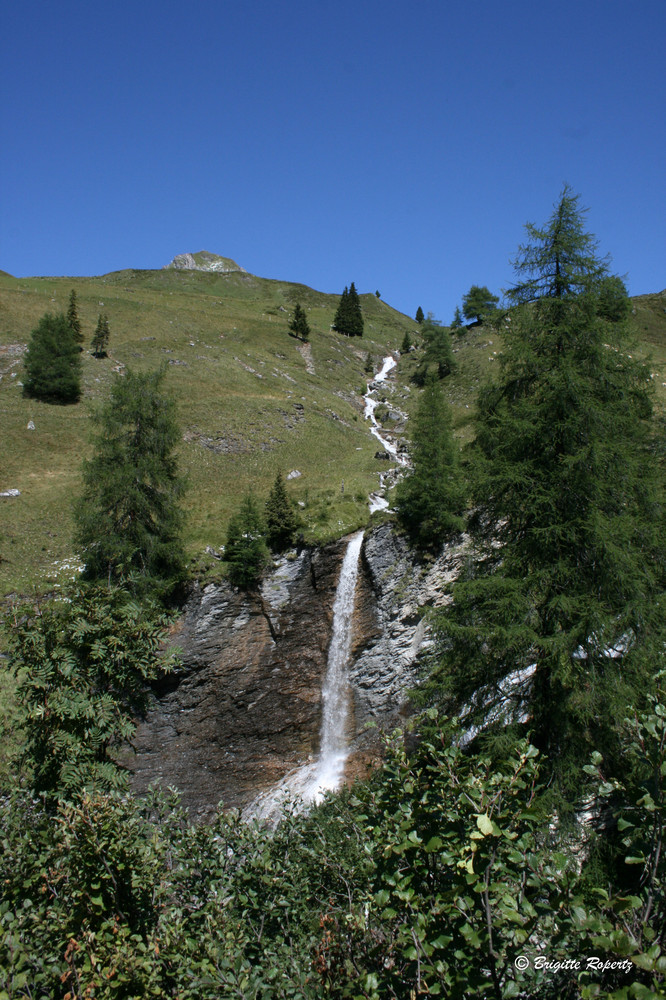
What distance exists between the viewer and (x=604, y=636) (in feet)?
34.0

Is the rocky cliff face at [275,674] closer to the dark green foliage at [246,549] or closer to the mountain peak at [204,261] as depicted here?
the dark green foliage at [246,549]

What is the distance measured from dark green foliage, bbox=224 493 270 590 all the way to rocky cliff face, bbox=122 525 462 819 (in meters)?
0.87

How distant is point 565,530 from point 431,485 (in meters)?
16.5

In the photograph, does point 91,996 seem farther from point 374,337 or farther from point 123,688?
point 374,337

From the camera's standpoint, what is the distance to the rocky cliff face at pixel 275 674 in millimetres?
25812

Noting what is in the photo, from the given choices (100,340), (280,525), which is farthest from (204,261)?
(280,525)

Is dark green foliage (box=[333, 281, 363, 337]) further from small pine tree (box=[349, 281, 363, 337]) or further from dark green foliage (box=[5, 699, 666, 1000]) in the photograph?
dark green foliage (box=[5, 699, 666, 1000])

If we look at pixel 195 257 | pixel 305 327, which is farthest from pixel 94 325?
pixel 195 257

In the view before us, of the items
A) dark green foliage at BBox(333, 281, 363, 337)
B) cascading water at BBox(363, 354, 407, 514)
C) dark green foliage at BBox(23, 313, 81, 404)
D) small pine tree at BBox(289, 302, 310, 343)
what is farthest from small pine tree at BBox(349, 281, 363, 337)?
dark green foliage at BBox(23, 313, 81, 404)

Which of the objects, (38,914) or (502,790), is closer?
(502,790)

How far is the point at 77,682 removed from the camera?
958 centimetres

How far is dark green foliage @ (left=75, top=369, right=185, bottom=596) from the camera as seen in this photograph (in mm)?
28141

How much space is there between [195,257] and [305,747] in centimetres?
20454

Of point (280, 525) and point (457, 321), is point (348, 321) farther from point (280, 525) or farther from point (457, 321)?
point (280, 525)
